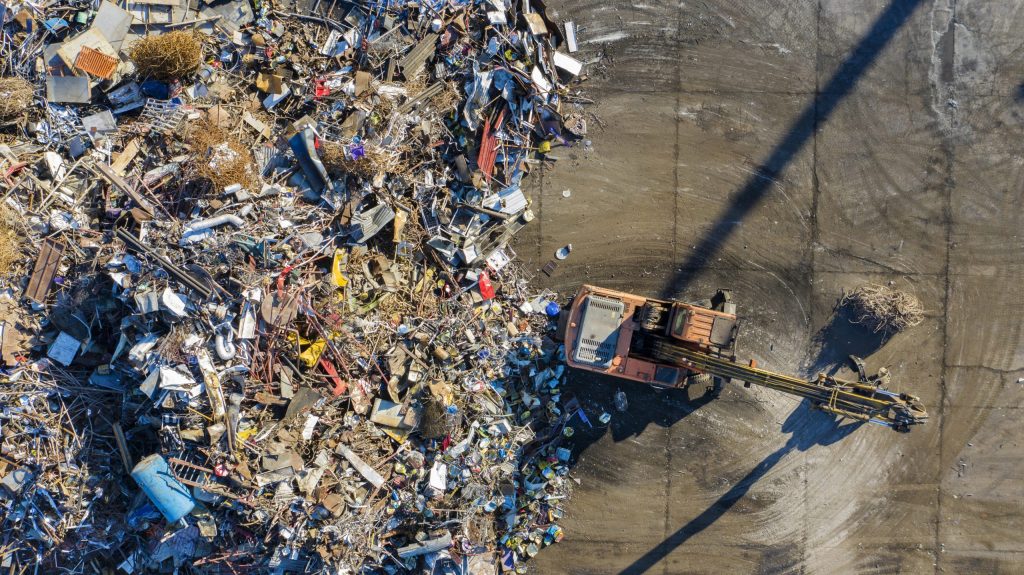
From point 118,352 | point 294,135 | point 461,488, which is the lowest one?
point 461,488

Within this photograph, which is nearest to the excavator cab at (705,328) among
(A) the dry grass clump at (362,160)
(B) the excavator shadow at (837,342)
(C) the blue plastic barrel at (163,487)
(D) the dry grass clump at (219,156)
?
(B) the excavator shadow at (837,342)

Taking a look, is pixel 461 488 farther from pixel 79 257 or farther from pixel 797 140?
pixel 797 140

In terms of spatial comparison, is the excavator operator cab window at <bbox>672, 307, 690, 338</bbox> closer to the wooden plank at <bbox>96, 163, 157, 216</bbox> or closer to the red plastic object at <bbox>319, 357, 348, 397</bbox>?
the red plastic object at <bbox>319, 357, 348, 397</bbox>

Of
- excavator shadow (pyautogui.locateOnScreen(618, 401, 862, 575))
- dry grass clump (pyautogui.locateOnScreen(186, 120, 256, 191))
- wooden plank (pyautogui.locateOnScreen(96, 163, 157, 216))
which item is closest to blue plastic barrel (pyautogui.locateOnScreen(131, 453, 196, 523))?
wooden plank (pyautogui.locateOnScreen(96, 163, 157, 216))

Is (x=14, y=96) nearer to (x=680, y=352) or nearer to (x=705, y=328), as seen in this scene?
(x=680, y=352)

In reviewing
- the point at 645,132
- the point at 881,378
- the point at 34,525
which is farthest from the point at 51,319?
the point at 881,378

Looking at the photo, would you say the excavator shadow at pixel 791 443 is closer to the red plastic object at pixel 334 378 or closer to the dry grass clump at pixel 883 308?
the dry grass clump at pixel 883 308
